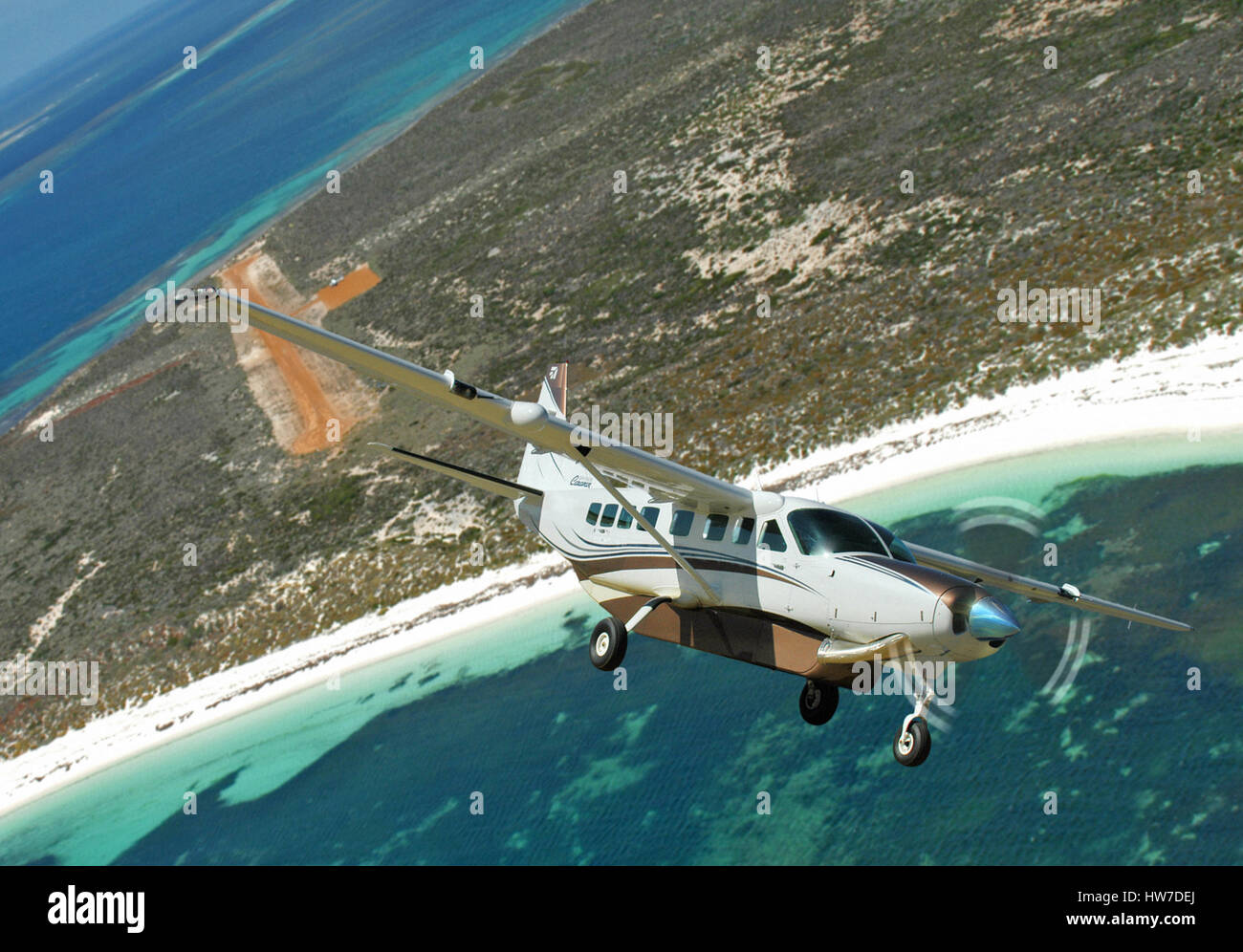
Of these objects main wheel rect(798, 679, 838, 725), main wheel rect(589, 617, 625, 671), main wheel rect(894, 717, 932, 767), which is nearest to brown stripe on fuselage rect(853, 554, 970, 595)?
main wheel rect(894, 717, 932, 767)

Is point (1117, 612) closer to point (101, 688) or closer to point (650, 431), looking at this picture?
point (650, 431)

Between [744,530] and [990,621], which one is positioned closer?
[990,621]

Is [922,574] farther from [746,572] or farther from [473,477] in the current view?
[473,477]

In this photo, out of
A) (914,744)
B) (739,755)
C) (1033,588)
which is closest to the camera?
(914,744)

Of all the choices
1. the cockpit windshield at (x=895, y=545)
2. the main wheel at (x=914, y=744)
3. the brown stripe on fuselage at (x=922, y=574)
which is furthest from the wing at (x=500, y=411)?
the main wheel at (x=914, y=744)

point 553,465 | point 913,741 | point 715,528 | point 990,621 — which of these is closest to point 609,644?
point 715,528

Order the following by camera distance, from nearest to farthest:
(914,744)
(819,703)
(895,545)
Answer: (914,744)
(895,545)
(819,703)

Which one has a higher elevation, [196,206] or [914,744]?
[196,206]

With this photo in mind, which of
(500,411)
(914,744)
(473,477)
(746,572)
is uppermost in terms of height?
(473,477)
